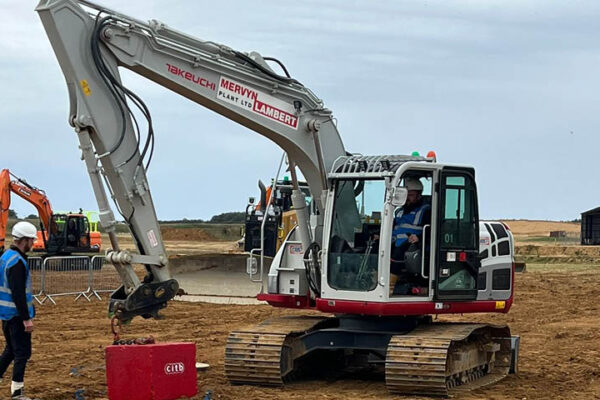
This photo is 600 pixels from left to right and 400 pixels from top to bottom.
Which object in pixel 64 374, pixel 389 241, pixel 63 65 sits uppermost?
pixel 63 65

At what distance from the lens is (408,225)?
40.5 feet

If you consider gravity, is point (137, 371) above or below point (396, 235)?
below

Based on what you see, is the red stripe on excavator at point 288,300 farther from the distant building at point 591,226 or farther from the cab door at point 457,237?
the distant building at point 591,226

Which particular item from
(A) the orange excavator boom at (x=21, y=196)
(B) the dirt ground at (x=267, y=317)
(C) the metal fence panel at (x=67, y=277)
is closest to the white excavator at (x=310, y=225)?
(B) the dirt ground at (x=267, y=317)

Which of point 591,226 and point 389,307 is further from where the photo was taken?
point 591,226

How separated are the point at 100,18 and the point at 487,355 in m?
6.44

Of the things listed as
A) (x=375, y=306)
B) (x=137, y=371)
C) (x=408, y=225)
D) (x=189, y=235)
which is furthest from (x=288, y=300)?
(x=189, y=235)

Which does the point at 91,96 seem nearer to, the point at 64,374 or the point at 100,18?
the point at 100,18

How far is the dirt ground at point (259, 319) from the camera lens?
41.1 feet

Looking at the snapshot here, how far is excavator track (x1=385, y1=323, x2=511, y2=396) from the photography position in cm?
1170

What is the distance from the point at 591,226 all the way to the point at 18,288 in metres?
54.9

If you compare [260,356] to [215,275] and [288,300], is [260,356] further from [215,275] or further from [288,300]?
[215,275]

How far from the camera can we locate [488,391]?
42.0 ft

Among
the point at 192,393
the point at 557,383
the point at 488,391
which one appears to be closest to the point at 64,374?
the point at 192,393
